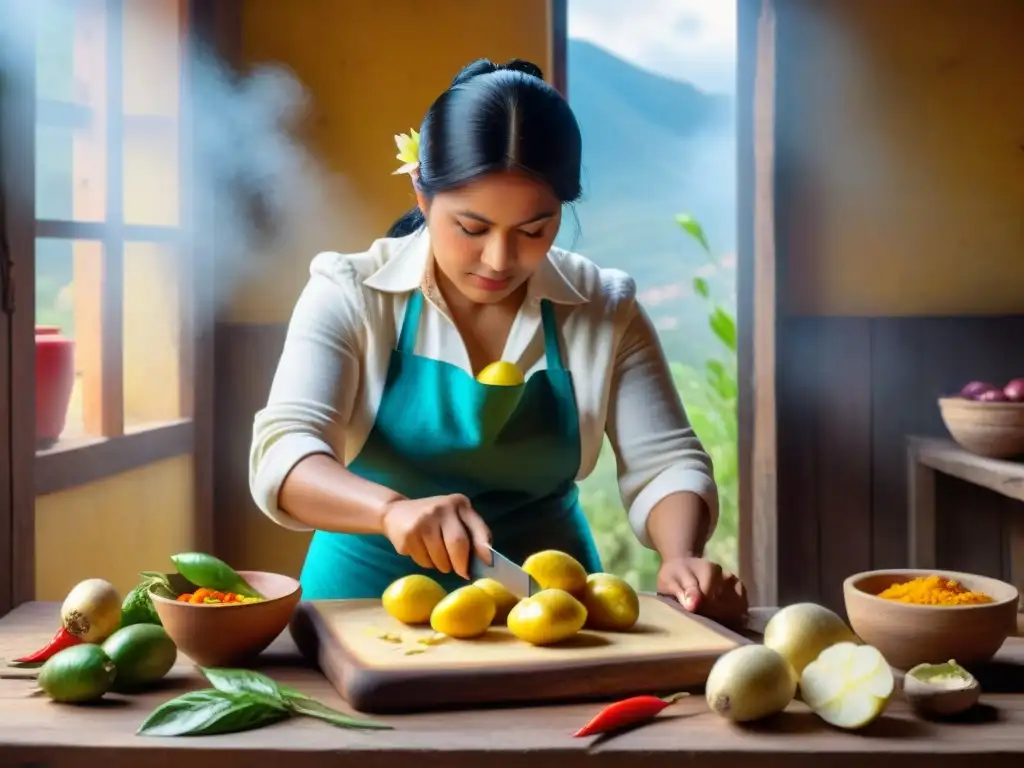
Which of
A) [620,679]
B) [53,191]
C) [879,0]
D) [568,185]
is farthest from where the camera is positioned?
[879,0]

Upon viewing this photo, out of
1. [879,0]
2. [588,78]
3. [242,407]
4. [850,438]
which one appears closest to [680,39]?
[588,78]

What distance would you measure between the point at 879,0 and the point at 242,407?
84.8 inches

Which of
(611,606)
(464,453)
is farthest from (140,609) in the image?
(464,453)

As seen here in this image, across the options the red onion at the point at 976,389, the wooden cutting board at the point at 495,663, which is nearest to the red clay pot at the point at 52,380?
the wooden cutting board at the point at 495,663

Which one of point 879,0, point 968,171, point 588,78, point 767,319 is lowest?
point 767,319

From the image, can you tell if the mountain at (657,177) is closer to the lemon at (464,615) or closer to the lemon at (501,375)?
the lemon at (501,375)

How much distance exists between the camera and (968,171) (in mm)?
3256

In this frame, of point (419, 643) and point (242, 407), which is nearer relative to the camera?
point (419, 643)

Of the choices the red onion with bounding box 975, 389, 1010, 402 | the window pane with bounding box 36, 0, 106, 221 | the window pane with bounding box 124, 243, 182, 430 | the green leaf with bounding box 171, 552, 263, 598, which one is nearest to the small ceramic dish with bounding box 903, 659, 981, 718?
the green leaf with bounding box 171, 552, 263, 598

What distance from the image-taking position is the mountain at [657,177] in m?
3.43

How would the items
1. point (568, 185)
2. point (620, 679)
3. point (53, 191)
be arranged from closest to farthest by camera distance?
point (620, 679) < point (568, 185) < point (53, 191)

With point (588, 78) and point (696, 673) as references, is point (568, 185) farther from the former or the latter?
point (588, 78)

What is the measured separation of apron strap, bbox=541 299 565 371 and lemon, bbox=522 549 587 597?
0.60 metres

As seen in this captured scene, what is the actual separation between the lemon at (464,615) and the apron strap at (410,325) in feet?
2.22
